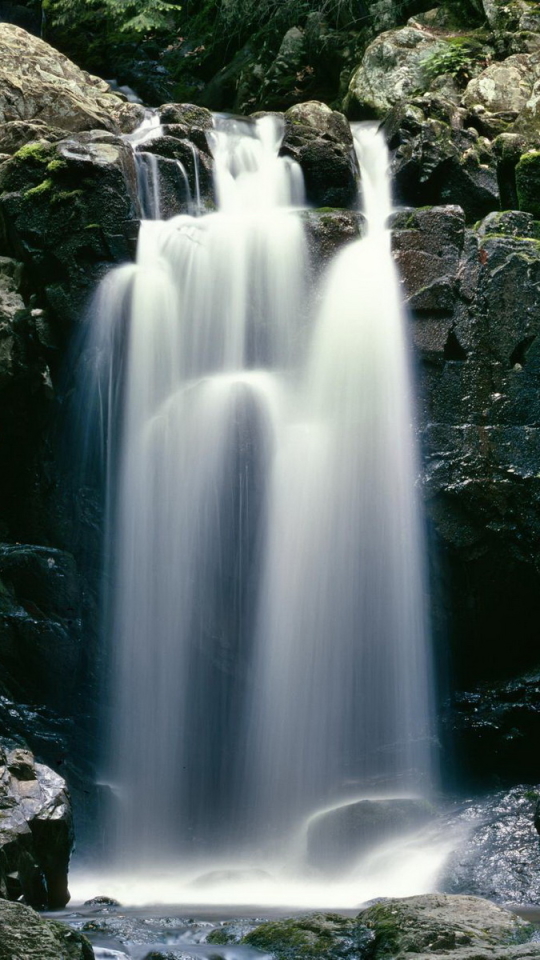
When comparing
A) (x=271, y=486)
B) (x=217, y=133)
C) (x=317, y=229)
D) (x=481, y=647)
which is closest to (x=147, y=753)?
(x=271, y=486)

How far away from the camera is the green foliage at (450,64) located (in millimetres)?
15062

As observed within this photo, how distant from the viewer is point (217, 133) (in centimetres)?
1325

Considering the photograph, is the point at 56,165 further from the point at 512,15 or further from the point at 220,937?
the point at 512,15

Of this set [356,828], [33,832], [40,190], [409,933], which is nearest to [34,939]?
[409,933]

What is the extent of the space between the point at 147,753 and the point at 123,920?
313 centimetres

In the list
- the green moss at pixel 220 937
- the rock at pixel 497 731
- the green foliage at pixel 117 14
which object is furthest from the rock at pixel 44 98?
the green moss at pixel 220 937

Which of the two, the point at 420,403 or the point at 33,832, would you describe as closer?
the point at 33,832

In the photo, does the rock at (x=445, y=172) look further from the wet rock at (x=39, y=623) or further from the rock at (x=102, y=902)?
the rock at (x=102, y=902)

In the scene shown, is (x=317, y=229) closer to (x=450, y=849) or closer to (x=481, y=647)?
(x=481, y=647)

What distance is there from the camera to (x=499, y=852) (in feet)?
23.9

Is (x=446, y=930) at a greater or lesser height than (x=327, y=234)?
lesser

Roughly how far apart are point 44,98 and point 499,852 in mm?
11546

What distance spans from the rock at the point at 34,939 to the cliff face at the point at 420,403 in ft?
15.4

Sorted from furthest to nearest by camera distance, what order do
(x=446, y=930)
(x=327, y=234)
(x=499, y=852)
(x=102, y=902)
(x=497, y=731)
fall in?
(x=327, y=234) → (x=497, y=731) → (x=499, y=852) → (x=102, y=902) → (x=446, y=930)
